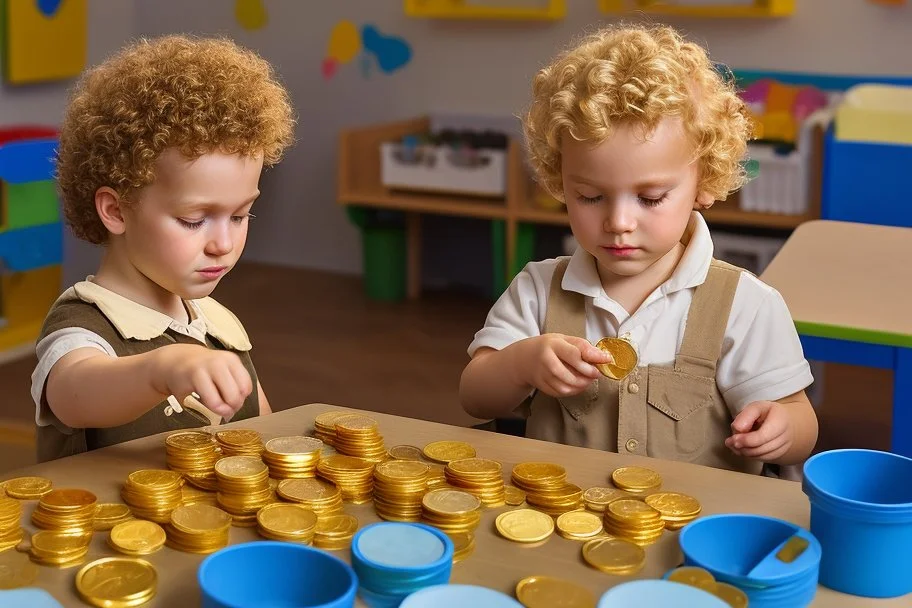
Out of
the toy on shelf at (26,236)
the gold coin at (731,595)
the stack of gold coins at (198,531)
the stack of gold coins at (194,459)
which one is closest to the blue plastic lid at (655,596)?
the gold coin at (731,595)

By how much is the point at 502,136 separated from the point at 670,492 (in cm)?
332

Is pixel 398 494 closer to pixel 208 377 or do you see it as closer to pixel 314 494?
pixel 314 494

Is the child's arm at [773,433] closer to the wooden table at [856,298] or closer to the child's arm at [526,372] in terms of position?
the child's arm at [526,372]

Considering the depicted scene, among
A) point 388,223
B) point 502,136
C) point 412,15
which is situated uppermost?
point 412,15

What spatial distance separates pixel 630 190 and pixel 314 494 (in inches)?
23.2

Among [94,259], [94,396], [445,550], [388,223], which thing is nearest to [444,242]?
[388,223]

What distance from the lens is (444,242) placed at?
4.92 metres

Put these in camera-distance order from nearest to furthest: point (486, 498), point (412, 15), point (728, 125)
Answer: point (486, 498), point (728, 125), point (412, 15)

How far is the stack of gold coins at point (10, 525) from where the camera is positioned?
1.04 m

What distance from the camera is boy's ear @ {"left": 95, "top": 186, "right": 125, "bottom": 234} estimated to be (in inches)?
59.0

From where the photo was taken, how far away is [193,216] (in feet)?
4.72

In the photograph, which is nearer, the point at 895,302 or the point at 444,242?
the point at 895,302

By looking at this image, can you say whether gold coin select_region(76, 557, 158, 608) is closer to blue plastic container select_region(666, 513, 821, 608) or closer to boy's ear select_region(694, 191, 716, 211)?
blue plastic container select_region(666, 513, 821, 608)

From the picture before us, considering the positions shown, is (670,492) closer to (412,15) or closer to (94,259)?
(412,15)
